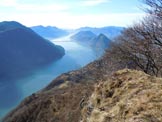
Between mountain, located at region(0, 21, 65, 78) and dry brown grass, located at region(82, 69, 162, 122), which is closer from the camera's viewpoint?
dry brown grass, located at region(82, 69, 162, 122)

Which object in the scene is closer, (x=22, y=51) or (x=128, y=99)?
(x=128, y=99)

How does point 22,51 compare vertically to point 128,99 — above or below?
below

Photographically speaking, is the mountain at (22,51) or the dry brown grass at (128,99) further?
the mountain at (22,51)

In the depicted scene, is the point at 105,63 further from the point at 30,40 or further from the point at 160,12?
the point at 30,40

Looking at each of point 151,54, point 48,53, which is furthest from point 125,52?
point 48,53

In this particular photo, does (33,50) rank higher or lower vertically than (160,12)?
lower

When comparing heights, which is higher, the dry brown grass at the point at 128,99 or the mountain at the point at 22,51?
the dry brown grass at the point at 128,99

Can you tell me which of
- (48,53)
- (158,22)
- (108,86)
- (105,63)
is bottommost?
(48,53)

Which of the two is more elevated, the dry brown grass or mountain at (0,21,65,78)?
the dry brown grass
